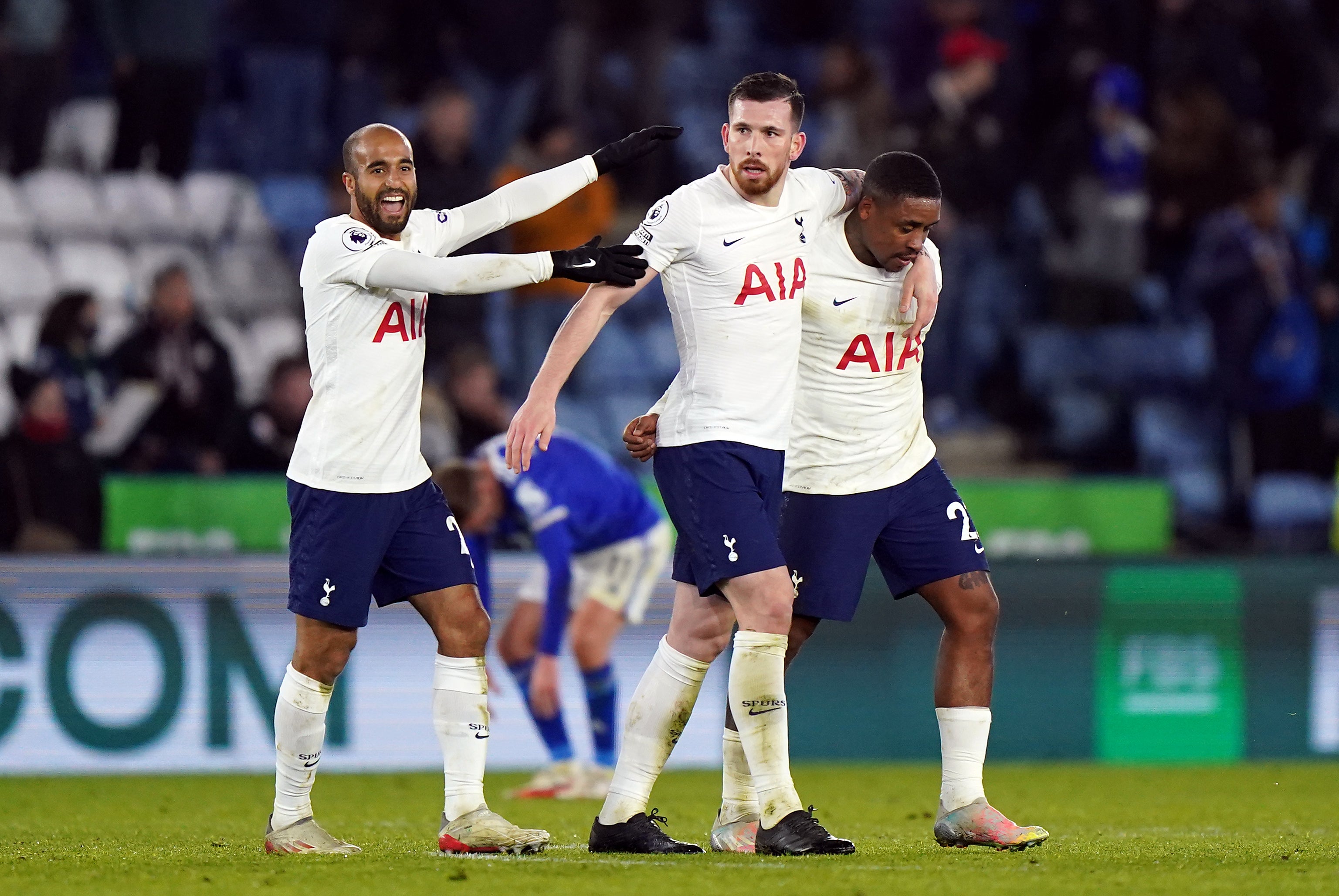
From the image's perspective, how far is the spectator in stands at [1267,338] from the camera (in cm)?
1349

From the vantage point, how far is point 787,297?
6.33 m

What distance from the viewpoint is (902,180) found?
6.43m

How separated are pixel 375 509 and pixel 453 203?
24.9 ft

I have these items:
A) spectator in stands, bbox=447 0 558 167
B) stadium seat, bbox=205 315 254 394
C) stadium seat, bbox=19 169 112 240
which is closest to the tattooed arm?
stadium seat, bbox=205 315 254 394

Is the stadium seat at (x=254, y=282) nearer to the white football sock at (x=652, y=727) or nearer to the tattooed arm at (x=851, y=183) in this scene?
the tattooed arm at (x=851, y=183)

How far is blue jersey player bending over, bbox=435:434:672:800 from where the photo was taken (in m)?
9.48

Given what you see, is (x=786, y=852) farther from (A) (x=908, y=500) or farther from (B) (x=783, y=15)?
(B) (x=783, y=15)

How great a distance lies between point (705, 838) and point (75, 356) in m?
6.72

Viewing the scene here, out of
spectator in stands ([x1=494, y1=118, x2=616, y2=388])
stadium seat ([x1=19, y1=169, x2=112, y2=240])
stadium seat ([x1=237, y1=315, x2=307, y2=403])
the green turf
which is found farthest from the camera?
stadium seat ([x1=19, y1=169, x2=112, y2=240])

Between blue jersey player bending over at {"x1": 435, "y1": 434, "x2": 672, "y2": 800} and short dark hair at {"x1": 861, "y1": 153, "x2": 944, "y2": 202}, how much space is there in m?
3.44

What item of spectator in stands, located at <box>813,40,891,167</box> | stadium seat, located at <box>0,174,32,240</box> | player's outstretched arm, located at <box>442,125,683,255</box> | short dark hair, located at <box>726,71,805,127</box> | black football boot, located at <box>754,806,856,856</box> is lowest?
black football boot, located at <box>754,806,856,856</box>

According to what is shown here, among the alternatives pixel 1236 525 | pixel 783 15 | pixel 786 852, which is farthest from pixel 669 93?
pixel 786 852

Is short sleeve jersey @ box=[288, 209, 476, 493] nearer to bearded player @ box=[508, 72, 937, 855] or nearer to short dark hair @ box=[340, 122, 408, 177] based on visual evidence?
short dark hair @ box=[340, 122, 408, 177]

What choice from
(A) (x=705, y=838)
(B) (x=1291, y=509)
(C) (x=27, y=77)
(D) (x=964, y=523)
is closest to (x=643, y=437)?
(D) (x=964, y=523)
